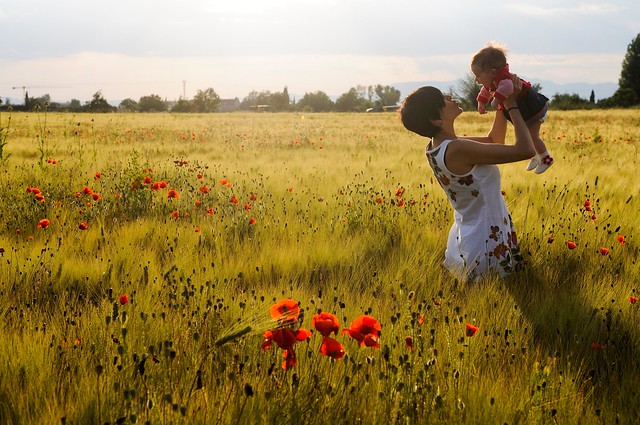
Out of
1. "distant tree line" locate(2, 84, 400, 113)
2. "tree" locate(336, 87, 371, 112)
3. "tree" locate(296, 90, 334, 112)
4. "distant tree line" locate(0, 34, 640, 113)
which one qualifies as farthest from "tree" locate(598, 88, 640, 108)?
"tree" locate(296, 90, 334, 112)

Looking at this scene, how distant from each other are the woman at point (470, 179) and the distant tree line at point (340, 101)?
0.73 ft

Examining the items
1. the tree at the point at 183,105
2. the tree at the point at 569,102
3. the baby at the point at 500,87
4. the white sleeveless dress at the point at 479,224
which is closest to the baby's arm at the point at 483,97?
the baby at the point at 500,87

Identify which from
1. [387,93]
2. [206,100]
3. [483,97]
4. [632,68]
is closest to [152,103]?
[206,100]

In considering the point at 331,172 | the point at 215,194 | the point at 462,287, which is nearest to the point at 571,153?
the point at 331,172

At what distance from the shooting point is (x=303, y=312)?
2445 mm

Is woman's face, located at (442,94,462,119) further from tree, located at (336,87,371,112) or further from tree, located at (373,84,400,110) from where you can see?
tree, located at (373,84,400,110)

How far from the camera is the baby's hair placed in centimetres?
366

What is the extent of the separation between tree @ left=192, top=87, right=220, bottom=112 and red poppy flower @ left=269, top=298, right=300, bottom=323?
90.5 metres

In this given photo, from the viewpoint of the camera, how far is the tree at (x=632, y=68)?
60.1m

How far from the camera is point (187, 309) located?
106 inches

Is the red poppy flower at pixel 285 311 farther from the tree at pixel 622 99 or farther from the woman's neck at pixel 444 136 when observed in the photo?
the tree at pixel 622 99

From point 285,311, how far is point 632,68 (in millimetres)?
68696

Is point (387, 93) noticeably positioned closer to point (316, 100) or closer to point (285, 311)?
point (316, 100)

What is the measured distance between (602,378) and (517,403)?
1.97 ft
